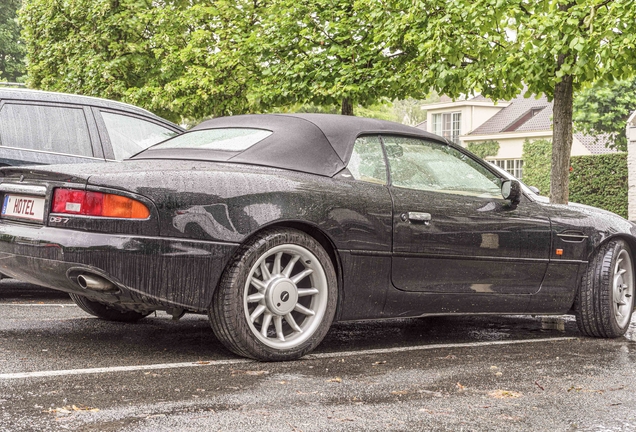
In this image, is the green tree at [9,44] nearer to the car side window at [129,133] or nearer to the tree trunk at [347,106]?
the tree trunk at [347,106]

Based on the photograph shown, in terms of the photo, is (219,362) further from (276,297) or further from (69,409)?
(69,409)

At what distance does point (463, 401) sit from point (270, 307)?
1.25m

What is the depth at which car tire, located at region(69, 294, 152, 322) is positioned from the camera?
20.4 ft

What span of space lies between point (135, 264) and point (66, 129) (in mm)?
3285

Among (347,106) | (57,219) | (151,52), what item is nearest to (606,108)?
(151,52)

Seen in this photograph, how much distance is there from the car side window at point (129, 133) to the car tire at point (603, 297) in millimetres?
3770

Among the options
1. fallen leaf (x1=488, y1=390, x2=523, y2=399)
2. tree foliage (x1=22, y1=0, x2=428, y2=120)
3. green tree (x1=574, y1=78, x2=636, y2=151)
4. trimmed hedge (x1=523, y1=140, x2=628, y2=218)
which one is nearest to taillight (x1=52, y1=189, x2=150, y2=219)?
fallen leaf (x1=488, y1=390, x2=523, y2=399)

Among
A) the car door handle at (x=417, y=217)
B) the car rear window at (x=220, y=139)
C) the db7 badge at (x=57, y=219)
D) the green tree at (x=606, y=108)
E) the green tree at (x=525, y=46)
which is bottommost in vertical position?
the db7 badge at (x=57, y=219)

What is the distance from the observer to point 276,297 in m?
4.87

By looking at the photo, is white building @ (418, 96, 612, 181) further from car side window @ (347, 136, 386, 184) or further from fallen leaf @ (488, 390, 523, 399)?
fallen leaf @ (488, 390, 523, 399)

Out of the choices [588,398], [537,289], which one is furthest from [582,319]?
[588,398]

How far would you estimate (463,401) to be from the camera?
4.09 metres

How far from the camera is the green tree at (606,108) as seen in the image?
39219 mm

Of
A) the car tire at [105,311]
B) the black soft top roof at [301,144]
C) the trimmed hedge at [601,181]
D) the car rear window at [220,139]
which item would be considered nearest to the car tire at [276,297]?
the black soft top roof at [301,144]
